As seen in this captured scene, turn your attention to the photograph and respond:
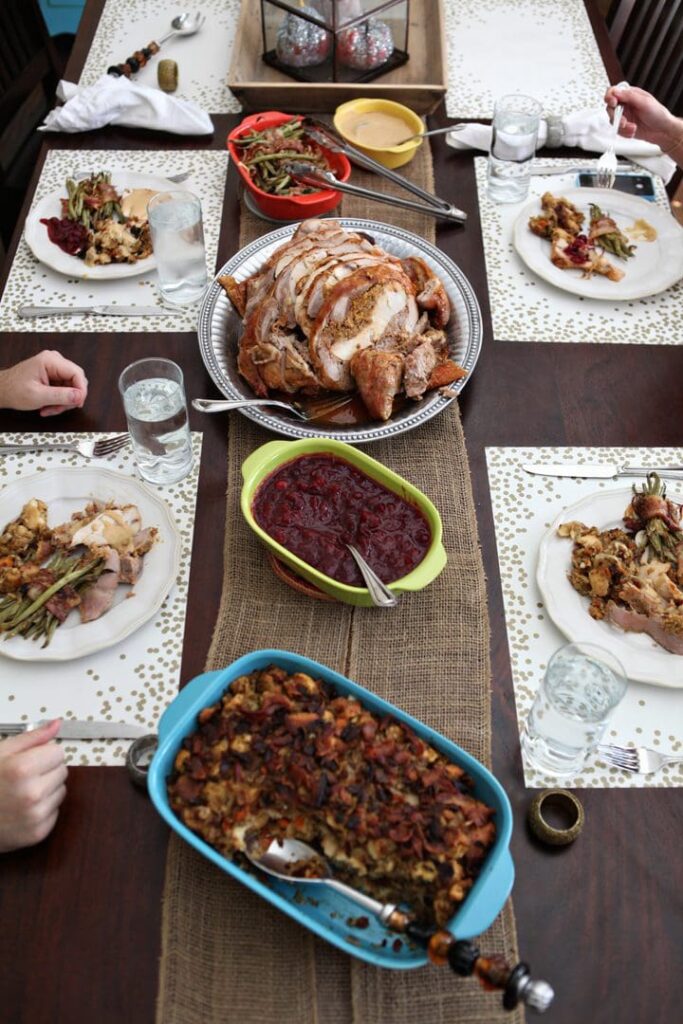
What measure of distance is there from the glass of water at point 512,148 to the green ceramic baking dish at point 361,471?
1.26 m

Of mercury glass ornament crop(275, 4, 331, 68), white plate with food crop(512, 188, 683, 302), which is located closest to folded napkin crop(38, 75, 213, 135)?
mercury glass ornament crop(275, 4, 331, 68)

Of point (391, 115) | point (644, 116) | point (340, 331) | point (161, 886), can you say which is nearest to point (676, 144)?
point (644, 116)

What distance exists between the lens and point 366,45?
8.77ft

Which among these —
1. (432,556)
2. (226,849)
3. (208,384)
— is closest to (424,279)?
(208,384)

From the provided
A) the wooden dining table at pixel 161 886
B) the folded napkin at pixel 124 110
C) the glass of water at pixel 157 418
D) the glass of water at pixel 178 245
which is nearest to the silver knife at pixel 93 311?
the glass of water at pixel 178 245

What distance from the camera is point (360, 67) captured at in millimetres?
2729

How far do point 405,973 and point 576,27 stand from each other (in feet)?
10.7

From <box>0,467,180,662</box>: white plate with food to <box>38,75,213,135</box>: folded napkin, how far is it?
4.74ft

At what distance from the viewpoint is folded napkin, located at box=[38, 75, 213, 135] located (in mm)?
2629

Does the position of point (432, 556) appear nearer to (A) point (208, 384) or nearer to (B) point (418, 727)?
(B) point (418, 727)

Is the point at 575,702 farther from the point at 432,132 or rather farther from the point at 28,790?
the point at 432,132

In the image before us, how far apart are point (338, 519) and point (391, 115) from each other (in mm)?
1641

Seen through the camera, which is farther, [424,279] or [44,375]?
[424,279]

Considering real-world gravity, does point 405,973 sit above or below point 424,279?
below
